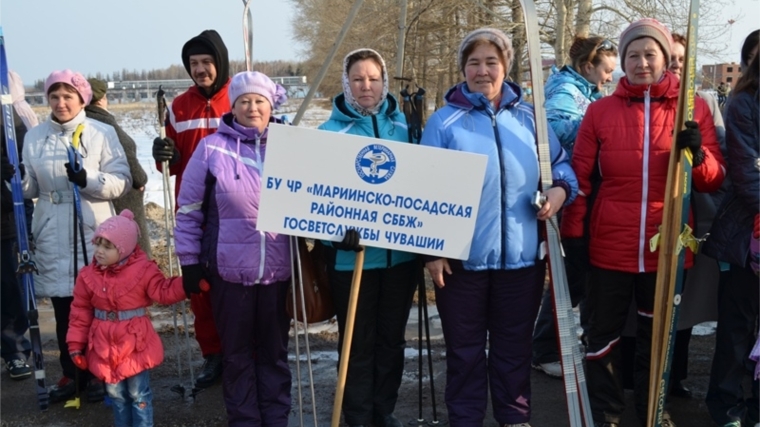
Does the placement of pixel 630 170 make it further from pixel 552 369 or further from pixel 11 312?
pixel 11 312

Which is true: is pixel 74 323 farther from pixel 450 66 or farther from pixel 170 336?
pixel 450 66

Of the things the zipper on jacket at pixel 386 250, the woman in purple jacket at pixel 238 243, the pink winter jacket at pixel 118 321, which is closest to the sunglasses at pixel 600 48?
the zipper on jacket at pixel 386 250

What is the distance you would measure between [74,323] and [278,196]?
145 centimetres

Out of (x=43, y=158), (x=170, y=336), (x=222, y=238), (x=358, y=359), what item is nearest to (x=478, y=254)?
(x=358, y=359)

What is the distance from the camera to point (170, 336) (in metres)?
5.74

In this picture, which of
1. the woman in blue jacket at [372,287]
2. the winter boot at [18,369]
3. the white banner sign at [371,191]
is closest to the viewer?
the white banner sign at [371,191]

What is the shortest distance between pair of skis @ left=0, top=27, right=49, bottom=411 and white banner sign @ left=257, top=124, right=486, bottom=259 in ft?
6.18

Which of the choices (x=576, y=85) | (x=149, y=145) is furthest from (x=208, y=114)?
(x=149, y=145)

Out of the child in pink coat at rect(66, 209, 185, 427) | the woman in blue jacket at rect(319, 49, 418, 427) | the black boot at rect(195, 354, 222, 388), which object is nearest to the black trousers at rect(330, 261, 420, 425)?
the woman in blue jacket at rect(319, 49, 418, 427)

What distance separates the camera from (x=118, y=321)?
3.82 metres

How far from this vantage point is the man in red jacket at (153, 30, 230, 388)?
4551 millimetres

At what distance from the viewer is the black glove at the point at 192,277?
11.9 feet

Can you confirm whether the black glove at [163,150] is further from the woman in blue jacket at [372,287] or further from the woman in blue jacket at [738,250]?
the woman in blue jacket at [738,250]

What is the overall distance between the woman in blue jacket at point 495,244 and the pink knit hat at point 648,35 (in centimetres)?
57
